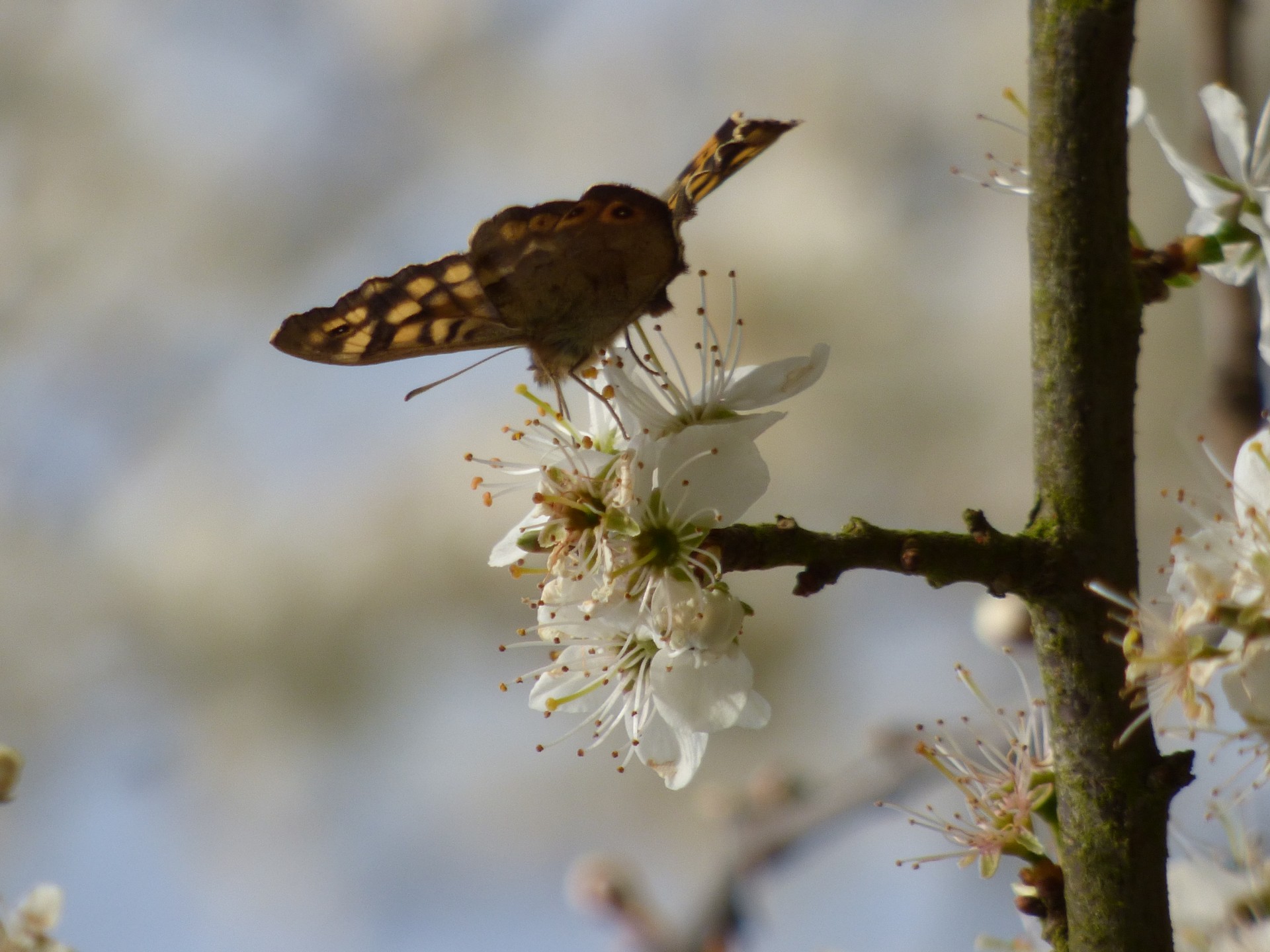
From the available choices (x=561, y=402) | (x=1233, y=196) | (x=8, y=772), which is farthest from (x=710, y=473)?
(x=8, y=772)

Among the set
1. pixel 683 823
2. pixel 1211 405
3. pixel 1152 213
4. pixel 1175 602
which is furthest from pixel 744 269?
pixel 1175 602

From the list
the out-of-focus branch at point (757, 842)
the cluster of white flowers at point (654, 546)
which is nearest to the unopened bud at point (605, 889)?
the out-of-focus branch at point (757, 842)

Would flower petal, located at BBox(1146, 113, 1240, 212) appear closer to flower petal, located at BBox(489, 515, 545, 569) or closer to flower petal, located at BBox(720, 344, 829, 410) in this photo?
flower petal, located at BBox(720, 344, 829, 410)

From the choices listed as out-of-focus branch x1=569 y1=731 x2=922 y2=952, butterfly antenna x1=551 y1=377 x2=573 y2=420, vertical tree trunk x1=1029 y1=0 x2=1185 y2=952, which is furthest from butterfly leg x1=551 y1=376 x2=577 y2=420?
out-of-focus branch x1=569 y1=731 x2=922 y2=952

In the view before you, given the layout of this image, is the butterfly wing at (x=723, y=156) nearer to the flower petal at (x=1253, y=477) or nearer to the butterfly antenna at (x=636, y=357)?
the butterfly antenna at (x=636, y=357)

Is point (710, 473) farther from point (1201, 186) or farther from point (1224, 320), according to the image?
point (1224, 320)

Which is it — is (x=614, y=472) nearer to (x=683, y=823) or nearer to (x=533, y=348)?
(x=533, y=348)
